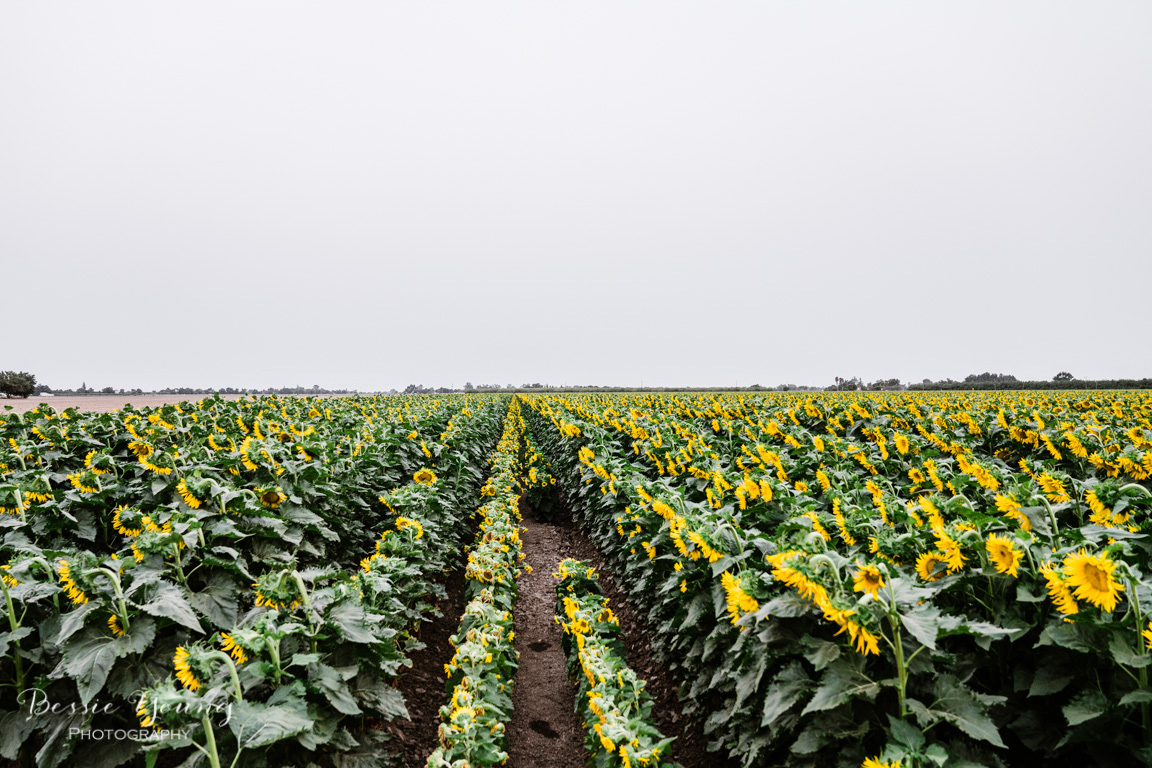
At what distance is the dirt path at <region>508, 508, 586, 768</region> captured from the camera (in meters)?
3.86

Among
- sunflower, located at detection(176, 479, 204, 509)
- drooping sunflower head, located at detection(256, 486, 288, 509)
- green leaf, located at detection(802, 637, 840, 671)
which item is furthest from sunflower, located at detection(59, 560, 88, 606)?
green leaf, located at detection(802, 637, 840, 671)

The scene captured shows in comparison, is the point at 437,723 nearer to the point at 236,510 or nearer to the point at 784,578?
the point at 236,510

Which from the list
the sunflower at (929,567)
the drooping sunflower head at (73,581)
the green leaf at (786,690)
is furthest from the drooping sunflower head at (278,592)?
the sunflower at (929,567)

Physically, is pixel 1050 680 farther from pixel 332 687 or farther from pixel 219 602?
pixel 219 602

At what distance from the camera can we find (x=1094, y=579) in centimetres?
192

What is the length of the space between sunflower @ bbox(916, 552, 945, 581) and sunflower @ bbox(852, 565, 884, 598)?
2.43ft

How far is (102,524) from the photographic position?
4457 mm

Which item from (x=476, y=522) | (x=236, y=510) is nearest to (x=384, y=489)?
(x=476, y=522)

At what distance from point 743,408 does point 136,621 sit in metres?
12.8

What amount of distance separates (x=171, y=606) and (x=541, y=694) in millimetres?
3008

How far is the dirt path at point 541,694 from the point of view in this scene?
12.6 feet

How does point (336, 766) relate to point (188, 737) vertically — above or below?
below

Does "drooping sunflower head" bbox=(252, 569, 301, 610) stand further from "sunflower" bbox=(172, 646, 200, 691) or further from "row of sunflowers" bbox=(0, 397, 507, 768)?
"sunflower" bbox=(172, 646, 200, 691)

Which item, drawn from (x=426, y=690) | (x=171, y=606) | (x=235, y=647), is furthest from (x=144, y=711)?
(x=426, y=690)
